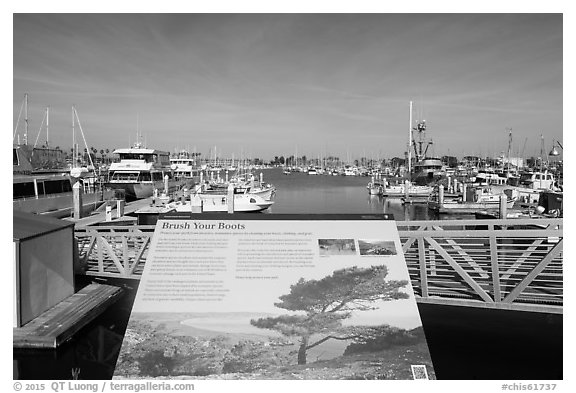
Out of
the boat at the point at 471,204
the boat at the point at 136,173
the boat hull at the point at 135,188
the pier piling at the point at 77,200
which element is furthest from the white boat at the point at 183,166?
the pier piling at the point at 77,200

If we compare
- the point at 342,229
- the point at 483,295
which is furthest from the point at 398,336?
the point at 483,295

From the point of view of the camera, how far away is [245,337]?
414 centimetres

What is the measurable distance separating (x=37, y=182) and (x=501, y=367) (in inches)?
898

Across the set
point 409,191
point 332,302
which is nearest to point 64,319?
point 332,302

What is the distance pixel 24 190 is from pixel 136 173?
1640 centimetres

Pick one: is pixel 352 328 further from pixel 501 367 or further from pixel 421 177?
pixel 421 177

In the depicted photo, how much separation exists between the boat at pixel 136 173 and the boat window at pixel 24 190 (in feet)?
43.2

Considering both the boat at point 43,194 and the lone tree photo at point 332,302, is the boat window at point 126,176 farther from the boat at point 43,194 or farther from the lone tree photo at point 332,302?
the lone tree photo at point 332,302

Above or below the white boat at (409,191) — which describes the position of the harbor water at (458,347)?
below

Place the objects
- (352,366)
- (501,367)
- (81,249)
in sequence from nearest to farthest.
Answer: (352,366) → (501,367) → (81,249)

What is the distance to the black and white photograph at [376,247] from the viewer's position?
4.90m

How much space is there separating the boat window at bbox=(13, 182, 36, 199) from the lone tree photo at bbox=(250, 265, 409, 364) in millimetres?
20426

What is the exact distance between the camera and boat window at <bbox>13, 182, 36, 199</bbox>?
2008 cm

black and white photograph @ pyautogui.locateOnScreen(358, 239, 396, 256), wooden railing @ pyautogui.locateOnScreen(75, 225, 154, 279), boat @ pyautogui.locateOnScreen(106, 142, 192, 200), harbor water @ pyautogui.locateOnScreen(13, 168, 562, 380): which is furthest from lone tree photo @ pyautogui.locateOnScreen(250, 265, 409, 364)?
boat @ pyautogui.locateOnScreen(106, 142, 192, 200)
